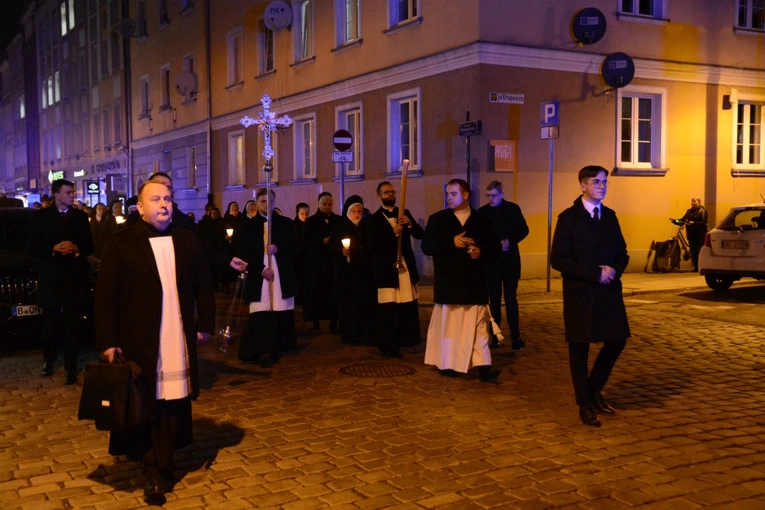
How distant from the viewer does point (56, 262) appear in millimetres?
8062

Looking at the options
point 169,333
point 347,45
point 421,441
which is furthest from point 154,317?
point 347,45

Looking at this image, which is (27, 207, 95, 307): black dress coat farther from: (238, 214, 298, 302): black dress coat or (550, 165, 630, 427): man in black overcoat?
(550, 165, 630, 427): man in black overcoat

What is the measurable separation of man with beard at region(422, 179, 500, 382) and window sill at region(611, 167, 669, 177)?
12.2 meters

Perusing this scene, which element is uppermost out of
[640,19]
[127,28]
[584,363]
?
[127,28]

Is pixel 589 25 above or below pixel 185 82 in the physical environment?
below

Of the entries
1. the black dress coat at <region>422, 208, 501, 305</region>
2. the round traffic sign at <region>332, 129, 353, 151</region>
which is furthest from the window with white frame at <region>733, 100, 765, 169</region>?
the black dress coat at <region>422, 208, 501, 305</region>

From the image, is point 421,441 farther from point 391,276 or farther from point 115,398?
point 391,276

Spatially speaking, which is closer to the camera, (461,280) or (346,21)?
(461,280)

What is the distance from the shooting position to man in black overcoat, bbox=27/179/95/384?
8.01 m

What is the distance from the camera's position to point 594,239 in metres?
6.20

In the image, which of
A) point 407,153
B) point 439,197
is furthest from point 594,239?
point 407,153

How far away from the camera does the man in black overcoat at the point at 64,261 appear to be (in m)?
8.01

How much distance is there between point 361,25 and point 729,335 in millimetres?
13797

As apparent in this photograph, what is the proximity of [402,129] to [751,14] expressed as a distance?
9655 mm
